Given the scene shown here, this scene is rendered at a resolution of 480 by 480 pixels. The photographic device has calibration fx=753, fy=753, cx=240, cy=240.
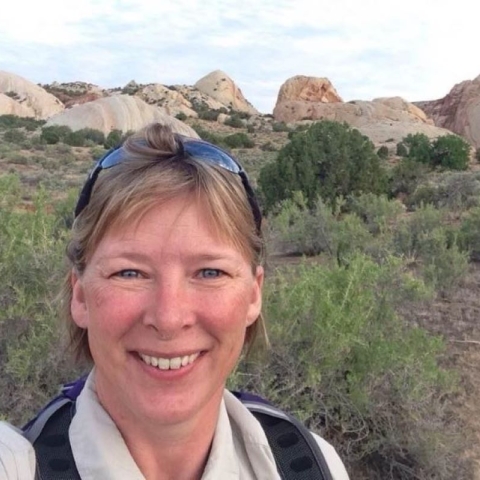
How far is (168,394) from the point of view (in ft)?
5.10

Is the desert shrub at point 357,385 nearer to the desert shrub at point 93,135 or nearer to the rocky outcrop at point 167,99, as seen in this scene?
the desert shrub at point 93,135

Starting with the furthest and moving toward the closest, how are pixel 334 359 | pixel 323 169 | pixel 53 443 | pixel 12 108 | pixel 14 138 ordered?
pixel 12 108, pixel 14 138, pixel 323 169, pixel 334 359, pixel 53 443

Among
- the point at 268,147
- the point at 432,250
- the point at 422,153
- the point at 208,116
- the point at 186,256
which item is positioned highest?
the point at 208,116

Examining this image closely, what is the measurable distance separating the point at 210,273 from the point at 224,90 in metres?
67.3

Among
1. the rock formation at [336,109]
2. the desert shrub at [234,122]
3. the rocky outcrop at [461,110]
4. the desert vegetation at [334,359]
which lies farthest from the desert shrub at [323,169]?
the rocky outcrop at [461,110]

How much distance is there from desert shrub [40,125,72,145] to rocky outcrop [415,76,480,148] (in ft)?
94.2

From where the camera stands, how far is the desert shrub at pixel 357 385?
4.80 m

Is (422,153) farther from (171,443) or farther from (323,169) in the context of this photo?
(171,443)

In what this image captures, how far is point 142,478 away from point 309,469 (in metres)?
0.37

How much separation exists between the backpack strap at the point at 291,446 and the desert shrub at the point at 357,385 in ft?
9.25

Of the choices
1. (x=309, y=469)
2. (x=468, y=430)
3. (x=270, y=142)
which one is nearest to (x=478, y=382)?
(x=468, y=430)

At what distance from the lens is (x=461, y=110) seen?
2234 inches

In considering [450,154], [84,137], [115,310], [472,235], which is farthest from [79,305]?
[84,137]

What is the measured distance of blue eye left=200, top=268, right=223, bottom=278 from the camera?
158 cm
